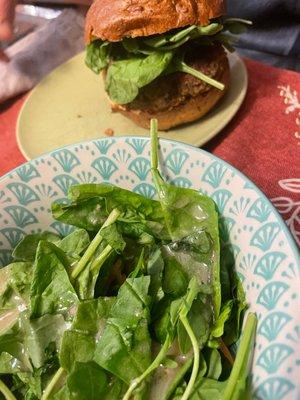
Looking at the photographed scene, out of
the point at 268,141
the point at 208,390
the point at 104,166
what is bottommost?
the point at 268,141

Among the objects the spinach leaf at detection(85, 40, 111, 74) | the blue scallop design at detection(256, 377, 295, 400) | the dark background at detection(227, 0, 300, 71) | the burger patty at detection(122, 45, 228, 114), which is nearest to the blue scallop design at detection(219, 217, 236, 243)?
the blue scallop design at detection(256, 377, 295, 400)

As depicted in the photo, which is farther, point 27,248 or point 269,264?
point 27,248

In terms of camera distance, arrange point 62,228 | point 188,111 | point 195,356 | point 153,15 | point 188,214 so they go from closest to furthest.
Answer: point 195,356
point 188,214
point 62,228
point 153,15
point 188,111

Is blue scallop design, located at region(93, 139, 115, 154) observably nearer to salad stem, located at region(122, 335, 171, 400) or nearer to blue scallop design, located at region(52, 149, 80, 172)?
blue scallop design, located at region(52, 149, 80, 172)

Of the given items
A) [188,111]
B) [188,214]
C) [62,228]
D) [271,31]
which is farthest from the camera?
[271,31]

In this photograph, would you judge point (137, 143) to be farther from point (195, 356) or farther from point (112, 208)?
point (195, 356)

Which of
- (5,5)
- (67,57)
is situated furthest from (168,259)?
(67,57)

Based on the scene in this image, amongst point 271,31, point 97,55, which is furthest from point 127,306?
point 271,31
